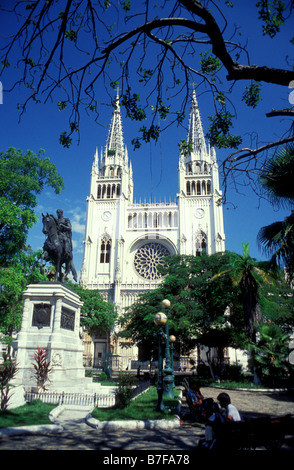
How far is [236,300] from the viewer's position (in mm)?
20281

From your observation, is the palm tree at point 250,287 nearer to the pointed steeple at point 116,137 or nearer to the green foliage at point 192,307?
the green foliage at point 192,307

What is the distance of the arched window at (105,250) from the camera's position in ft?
147

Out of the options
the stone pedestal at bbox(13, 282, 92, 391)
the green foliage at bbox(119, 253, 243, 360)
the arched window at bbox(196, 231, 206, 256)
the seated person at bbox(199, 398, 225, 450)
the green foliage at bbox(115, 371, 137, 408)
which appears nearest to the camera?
the seated person at bbox(199, 398, 225, 450)

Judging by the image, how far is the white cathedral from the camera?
42062 mm

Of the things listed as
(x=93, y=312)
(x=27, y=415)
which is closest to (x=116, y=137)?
(x=93, y=312)

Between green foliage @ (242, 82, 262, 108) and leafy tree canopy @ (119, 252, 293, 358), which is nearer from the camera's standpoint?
green foliage @ (242, 82, 262, 108)

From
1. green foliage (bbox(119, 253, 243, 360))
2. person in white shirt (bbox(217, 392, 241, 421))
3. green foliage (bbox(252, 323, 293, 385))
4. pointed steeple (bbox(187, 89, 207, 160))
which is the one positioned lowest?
person in white shirt (bbox(217, 392, 241, 421))

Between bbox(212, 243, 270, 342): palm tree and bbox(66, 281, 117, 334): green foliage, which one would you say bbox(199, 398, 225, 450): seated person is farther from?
bbox(66, 281, 117, 334): green foliage

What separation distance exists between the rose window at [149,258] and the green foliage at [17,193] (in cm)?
2701

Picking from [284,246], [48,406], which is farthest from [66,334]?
[284,246]

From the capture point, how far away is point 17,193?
17.0 m

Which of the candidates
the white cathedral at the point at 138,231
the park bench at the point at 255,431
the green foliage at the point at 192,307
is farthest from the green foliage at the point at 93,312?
the park bench at the point at 255,431

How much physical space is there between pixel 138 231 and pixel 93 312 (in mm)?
16096

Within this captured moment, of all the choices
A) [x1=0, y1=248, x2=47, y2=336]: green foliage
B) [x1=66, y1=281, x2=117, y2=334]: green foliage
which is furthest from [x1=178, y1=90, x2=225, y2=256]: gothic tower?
[x1=0, y1=248, x2=47, y2=336]: green foliage
